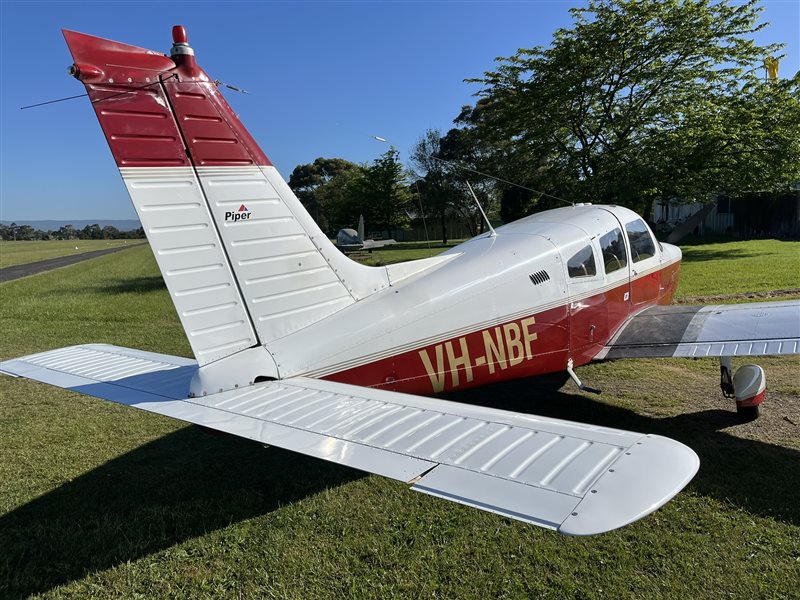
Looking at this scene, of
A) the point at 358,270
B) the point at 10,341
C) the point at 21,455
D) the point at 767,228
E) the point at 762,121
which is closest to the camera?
the point at 358,270

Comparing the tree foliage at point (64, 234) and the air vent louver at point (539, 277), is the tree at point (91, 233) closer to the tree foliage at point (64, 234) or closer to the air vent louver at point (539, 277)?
the tree foliage at point (64, 234)

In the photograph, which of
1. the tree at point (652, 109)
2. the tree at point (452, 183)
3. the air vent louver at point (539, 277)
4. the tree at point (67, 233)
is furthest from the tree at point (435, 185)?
the tree at point (67, 233)

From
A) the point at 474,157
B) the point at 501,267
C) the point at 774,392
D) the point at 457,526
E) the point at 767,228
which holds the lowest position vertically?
the point at 767,228

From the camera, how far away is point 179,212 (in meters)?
3.30

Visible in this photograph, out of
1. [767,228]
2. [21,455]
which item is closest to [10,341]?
[21,455]

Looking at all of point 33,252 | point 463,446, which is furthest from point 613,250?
point 33,252

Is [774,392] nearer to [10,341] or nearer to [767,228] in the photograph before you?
[10,341]

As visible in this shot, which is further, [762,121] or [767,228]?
[767,228]

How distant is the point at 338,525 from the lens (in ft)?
11.9

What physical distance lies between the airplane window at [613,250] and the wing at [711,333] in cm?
71

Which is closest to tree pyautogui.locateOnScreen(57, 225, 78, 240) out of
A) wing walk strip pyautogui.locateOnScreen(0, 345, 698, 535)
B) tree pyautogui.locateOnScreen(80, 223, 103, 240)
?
tree pyautogui.locateOnScreen(80, 223, 103, 240)

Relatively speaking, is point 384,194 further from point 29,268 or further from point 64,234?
point 64,234

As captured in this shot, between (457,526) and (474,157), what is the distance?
154ft

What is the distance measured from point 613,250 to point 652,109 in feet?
62.1
